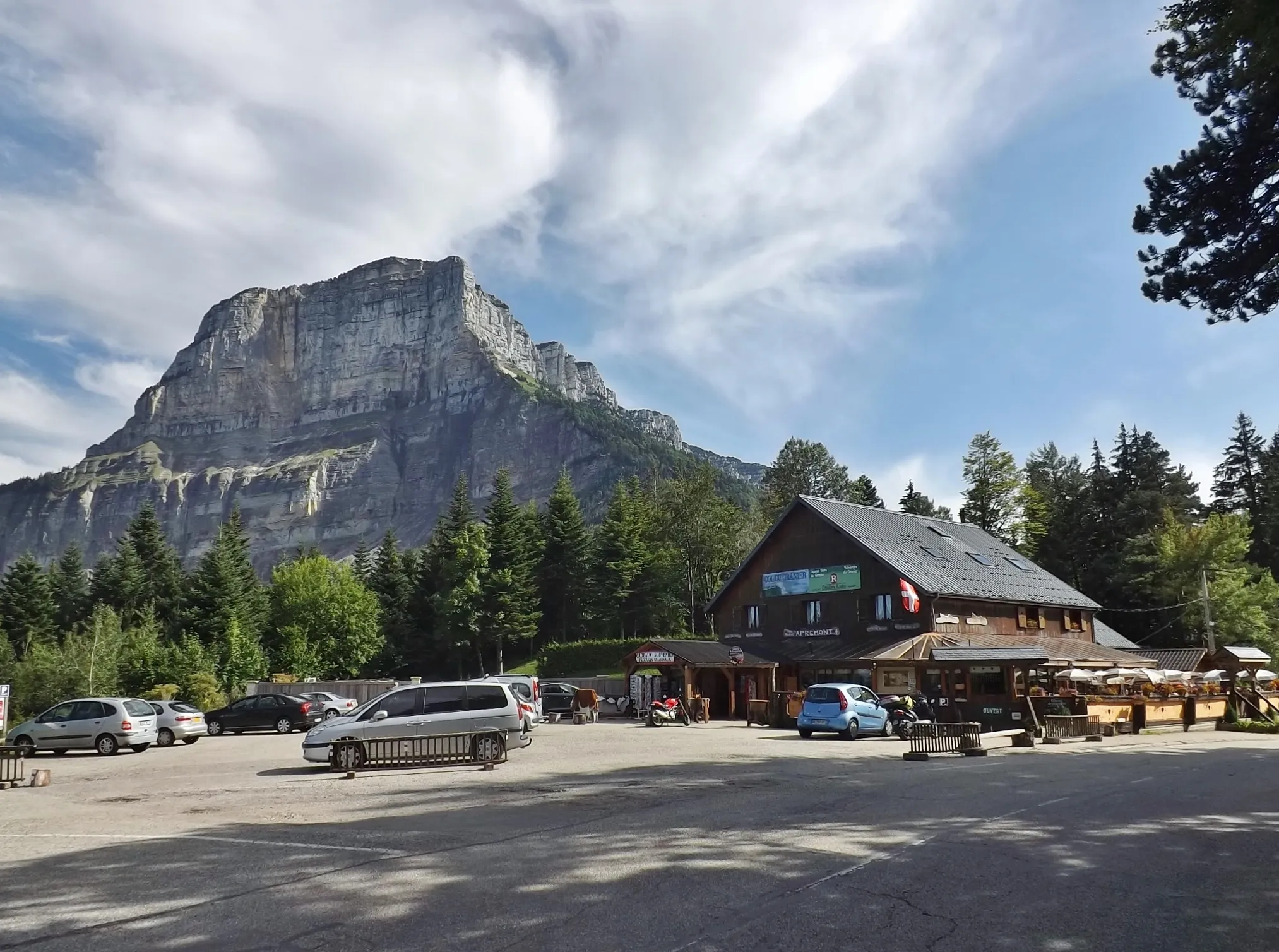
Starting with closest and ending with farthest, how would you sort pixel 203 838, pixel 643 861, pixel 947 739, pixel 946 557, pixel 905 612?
pixel 643 861
pixel 203 838
pixel 947 739
pixel 905 612
pixel 946 557

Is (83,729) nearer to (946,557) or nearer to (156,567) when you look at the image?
(946,557)

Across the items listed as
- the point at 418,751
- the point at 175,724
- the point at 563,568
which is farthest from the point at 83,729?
the point at 563,568

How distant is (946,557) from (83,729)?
1402 inches

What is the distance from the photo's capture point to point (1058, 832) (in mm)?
10398

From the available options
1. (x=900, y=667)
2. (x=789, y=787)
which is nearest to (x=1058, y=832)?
(x=789, y=787)

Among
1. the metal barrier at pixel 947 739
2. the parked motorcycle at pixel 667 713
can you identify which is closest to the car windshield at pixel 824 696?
the metal barrier at pixel 947 739

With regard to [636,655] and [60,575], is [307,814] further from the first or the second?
[60,575]

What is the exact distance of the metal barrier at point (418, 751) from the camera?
17.9 m

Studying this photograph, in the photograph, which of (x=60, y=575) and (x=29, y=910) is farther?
(x=60, y=575)

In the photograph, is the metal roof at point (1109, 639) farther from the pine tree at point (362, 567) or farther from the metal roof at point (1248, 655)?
the pine tree at point (362, 567)

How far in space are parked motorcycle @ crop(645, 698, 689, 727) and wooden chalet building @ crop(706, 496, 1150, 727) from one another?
7.22m

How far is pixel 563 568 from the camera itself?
244 ft

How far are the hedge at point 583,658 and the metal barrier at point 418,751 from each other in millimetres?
41832

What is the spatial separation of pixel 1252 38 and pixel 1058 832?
355 inches
